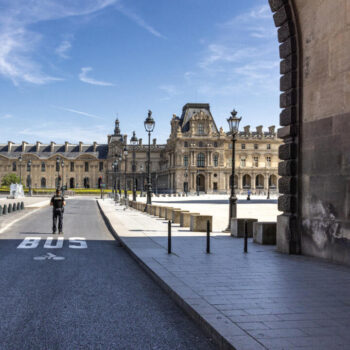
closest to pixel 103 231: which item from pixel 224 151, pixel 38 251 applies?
pixel 38 251

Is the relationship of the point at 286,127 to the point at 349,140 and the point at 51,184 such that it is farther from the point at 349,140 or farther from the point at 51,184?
the point at 51,184

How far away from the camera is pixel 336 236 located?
915cm

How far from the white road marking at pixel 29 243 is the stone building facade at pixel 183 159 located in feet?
243

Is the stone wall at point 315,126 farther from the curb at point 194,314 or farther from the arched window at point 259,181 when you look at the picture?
the arched window at point 259,181

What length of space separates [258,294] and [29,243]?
862 centimetres

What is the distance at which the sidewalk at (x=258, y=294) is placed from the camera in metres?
→ 4.50

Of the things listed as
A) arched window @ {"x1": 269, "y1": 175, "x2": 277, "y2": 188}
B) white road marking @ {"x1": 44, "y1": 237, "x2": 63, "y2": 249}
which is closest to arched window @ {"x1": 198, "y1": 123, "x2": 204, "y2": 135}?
arched window @ {"x1": 269, "y1": 175, "x2": 277, "y2": 188}

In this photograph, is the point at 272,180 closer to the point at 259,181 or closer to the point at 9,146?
the point at 259,181

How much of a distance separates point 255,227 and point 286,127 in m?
3.33

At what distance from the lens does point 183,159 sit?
104 meters

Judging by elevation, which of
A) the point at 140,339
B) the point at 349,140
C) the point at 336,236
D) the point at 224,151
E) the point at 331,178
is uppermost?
the point at 224,151

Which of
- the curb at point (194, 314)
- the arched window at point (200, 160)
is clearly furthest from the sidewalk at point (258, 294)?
the arched window at point (200, 160)

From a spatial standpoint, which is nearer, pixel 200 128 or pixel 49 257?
pixel 49 257

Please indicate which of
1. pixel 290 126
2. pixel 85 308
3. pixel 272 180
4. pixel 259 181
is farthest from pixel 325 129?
pixel 272 180
